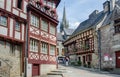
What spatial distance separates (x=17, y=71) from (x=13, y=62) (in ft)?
3.16

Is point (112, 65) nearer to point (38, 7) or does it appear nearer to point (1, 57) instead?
point (38, 7)

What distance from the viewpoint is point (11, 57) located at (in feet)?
65.2

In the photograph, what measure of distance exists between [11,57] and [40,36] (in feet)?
16.0

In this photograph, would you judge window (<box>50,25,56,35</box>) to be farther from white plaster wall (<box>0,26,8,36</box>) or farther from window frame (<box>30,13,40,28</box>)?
white plaster wall (<box>0,26,8,36</box>)

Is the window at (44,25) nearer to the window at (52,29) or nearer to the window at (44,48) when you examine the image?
the window at (52,29)

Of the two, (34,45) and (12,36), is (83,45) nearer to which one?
(34,45)

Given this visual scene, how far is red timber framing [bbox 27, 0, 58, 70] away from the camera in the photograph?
2223cm

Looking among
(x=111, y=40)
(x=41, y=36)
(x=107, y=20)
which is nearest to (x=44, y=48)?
(x=41, y=36)

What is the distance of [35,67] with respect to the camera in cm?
2322

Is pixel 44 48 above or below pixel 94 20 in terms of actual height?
below

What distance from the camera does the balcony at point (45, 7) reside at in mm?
23667

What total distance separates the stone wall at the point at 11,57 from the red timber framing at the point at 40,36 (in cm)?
140

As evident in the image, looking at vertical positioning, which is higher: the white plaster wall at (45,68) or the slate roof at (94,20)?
the slate roof at (94,20)

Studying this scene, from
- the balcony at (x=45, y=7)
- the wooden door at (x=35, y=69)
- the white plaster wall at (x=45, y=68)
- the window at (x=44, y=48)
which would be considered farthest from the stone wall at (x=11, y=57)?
the balcony at (x=45, y=7)
